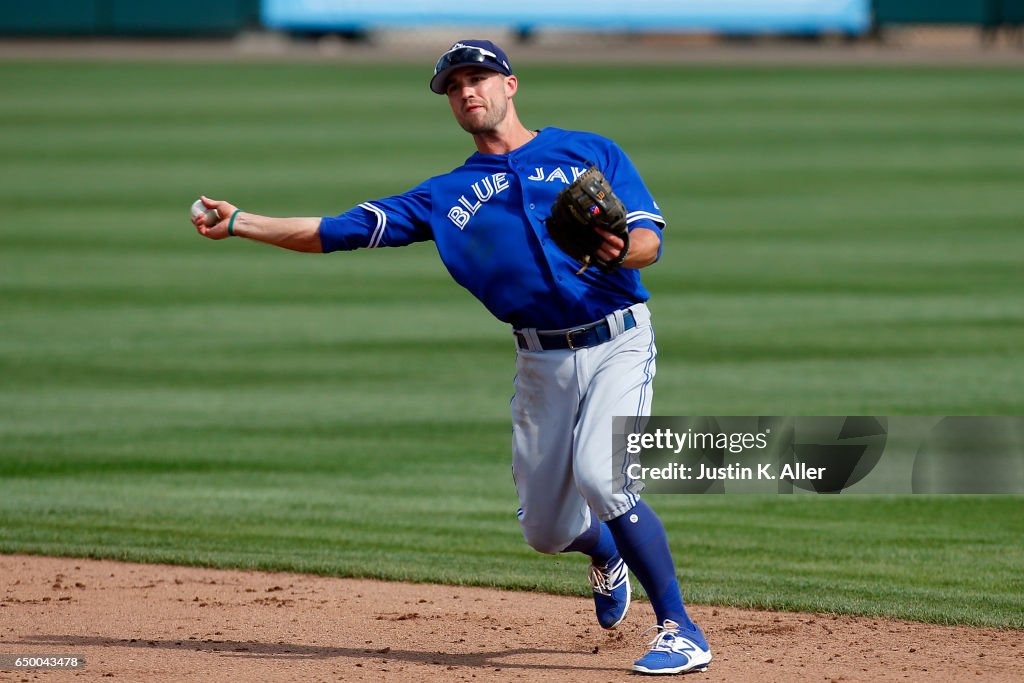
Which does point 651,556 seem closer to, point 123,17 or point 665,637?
point 665,637

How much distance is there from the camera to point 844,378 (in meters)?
10.4

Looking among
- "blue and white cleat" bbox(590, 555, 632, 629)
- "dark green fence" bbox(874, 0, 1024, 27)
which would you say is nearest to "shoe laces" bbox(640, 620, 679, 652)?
"blue and white cleat" bbox(590, 555, 632, 629)

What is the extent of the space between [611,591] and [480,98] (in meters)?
1.77

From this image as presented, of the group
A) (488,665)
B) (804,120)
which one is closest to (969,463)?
(488,665)

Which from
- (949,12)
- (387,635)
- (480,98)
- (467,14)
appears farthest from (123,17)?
(480,98)

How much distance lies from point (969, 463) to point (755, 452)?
3.99ft

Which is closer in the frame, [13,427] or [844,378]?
[13,427]

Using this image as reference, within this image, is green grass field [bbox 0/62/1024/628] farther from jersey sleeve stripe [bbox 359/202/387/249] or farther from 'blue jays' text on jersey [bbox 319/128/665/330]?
jersey sleeve stripe [bbox 359/202/387/249]

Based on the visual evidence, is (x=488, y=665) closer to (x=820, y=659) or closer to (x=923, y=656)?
(x=820, y=659)

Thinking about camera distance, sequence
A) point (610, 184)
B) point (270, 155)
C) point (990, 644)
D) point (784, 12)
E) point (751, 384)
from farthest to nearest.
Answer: point (784, 12), point (270, 155), point (751, 384), point (990, 644), point (610, 184)

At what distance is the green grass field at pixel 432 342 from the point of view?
7242 millimetres

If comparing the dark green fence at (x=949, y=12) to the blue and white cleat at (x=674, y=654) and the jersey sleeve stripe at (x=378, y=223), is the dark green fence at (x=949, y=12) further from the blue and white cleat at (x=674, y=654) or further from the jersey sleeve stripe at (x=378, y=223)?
the blue and white cleat at (x=674, y=654)

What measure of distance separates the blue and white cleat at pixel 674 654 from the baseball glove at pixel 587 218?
1.19 metres

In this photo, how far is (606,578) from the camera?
5.63 metres
